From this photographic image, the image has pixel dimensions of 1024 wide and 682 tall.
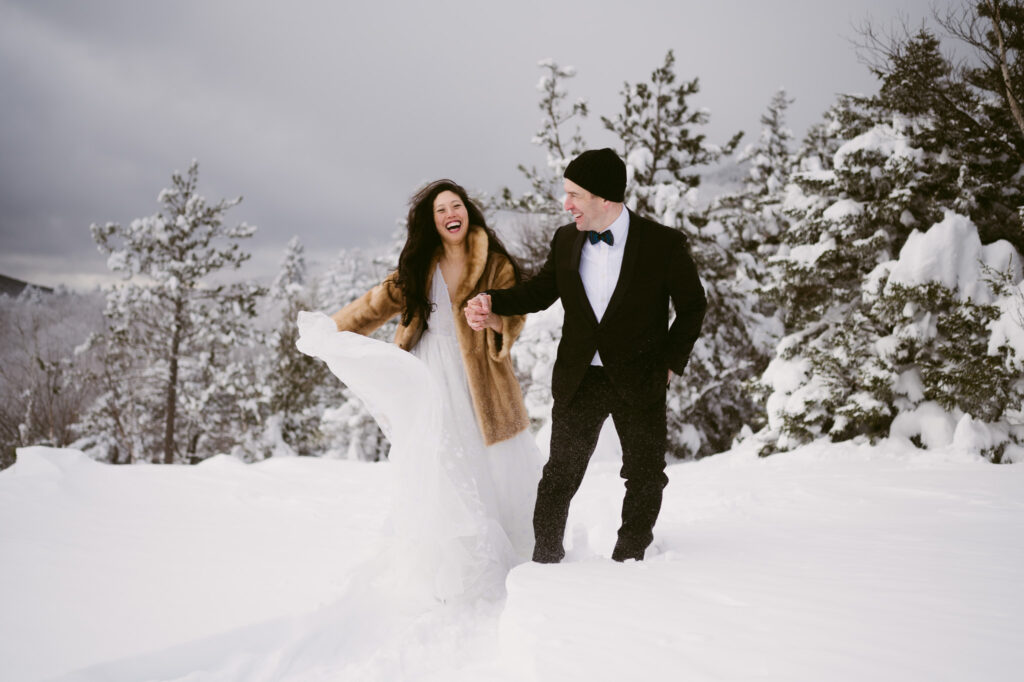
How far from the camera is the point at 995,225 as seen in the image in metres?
6.64

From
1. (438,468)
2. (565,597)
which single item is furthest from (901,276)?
(565,597)

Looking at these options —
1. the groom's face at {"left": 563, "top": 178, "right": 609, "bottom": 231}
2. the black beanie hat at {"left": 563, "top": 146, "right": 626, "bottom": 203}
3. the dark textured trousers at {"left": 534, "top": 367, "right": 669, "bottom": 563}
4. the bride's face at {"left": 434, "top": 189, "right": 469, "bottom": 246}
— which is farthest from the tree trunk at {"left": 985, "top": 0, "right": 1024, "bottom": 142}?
the bride's face at {"left": 434, "top": 189, "right": 469, "bottom": 246}

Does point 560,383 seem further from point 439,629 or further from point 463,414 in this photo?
point 439,629

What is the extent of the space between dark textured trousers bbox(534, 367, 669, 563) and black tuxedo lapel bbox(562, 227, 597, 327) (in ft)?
1.06

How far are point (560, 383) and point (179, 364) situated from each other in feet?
62.4

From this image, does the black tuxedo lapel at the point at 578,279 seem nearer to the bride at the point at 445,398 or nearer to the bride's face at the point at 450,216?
the bride at the point at 445,398

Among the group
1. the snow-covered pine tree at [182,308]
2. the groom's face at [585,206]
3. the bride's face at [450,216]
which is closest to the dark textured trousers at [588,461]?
the groom's face at [585,206]

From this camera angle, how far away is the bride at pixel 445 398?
9.39 ft

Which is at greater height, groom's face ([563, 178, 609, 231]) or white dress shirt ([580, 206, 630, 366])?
groom's face ([563, 178, 609, 231])

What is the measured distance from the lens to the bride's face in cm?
325

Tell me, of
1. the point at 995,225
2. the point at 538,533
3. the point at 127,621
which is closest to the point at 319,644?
the point at 127,621

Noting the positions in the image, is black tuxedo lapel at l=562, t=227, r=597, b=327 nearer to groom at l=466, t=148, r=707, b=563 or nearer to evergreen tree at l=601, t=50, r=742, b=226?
groom at l=466, t=148, r=707, b=563

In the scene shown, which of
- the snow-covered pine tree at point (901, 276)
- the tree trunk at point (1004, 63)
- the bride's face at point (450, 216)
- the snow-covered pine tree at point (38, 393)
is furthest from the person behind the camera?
the snow-covered pine tree at point (38, 393)

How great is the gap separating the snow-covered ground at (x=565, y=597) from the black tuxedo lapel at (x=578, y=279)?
4.03 ft
